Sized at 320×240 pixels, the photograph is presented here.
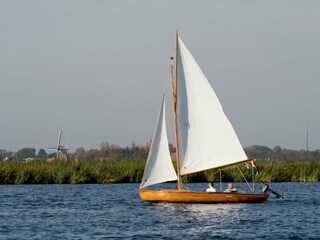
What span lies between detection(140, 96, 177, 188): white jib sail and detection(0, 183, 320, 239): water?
1568mm

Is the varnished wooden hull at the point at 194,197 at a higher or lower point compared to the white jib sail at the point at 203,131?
lower

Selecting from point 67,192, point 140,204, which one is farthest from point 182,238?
point 67,192

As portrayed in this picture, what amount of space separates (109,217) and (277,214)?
860 centimetres

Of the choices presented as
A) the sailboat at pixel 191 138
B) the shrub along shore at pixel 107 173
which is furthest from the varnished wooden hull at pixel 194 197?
the shrub along shore at pixel 107 173

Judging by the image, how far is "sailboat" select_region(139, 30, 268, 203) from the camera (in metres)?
51.1

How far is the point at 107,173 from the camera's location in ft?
243

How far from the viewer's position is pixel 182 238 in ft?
120

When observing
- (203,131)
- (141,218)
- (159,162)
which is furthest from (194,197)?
(141,218)

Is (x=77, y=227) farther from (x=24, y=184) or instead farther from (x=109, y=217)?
(x=24, y=184)

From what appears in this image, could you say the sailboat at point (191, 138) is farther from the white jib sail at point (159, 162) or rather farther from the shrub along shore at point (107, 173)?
the shrub along shore at point (107, 173)

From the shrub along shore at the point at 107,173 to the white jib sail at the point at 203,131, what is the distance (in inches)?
728

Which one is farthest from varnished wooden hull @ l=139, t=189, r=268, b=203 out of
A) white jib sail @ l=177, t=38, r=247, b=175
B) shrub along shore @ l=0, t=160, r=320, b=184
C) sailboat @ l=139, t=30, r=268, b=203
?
shrub along shore @ l=0, t=160, r=320, b=184

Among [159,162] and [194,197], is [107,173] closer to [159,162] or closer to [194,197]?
[159,162]

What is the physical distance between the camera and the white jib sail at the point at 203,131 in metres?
51.5
